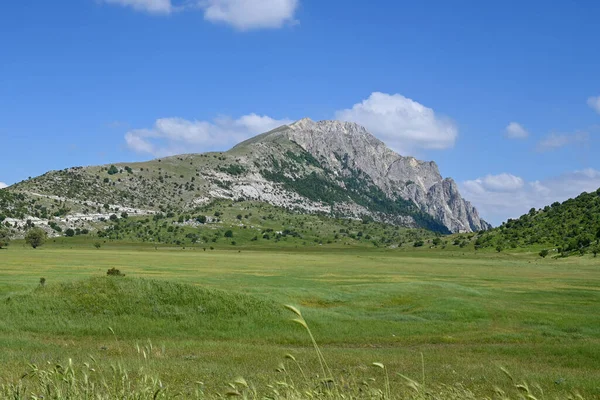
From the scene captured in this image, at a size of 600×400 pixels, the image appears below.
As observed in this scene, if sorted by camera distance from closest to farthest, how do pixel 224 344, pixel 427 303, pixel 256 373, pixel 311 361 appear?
pixel 256 373, pixel 311 361, pixel 224 344, pixel 427 303

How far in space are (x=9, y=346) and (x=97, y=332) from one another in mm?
6563

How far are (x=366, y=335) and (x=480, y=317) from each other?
1176 cm

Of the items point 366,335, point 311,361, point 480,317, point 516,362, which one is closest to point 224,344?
point 311,361

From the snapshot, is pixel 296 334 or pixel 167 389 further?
pixel 296 334

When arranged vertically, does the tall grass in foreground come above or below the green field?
above

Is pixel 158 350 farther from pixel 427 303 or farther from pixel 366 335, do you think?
pixel 427 303

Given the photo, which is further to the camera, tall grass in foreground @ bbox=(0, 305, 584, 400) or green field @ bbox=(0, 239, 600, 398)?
green field @ bbox=(0, 239, 600, 398)

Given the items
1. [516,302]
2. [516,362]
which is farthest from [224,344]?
[516,302]

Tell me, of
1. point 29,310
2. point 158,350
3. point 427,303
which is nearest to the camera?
point 158,350

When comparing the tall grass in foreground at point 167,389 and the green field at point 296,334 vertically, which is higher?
the tall grass in foreground at point 167,389

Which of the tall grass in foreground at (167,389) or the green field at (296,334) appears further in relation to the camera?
the green field at (296,334)

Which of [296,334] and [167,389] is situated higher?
[167,389]

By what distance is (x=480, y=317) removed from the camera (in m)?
43.3

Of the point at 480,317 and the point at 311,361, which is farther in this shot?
the point at 480,317
